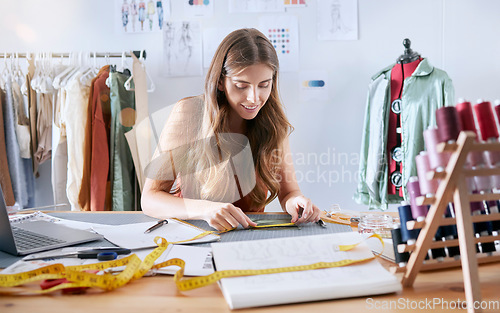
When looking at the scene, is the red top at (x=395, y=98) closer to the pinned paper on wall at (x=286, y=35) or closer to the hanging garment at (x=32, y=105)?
the pinned paper on wall at (x=286, y=35)

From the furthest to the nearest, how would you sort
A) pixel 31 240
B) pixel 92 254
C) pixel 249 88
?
pixel 249 88 < pixel 31 240 < pixel 92 254

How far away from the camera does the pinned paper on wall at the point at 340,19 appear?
281 cm

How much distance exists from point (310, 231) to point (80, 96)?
1.83 metres

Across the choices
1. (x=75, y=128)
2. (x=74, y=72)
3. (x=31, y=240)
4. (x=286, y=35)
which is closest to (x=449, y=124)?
(x=31, y=240)

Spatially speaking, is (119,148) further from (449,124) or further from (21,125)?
(449,124)

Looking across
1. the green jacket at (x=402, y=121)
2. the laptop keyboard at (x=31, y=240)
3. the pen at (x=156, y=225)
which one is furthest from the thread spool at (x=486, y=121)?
the green jacket at (x=402, y=121)

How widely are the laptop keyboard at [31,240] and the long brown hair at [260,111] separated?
714 mm

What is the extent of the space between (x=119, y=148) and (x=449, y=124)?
2116mm

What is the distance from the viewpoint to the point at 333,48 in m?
2.84

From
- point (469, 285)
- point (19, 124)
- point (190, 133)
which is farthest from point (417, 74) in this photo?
point (19, 124)

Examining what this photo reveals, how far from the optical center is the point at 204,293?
74 cm

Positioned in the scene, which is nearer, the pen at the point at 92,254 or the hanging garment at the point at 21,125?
the pen at the point at 92,254

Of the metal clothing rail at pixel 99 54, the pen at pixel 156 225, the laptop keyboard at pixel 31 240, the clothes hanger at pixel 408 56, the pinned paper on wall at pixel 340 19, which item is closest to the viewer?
the laptop keyboard at pixel 31 240

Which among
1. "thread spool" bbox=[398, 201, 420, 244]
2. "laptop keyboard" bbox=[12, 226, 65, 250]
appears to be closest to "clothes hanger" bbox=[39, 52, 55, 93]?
"laptop keyboard" bbox=[12, 226, 65, 250]
